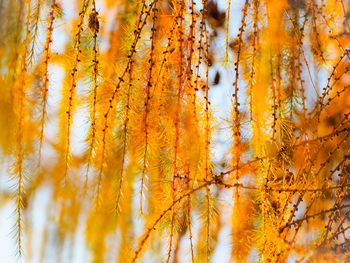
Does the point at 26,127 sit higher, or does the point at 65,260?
the point at 26,127

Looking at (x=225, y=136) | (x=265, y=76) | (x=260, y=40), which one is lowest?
(x=225, y=136)

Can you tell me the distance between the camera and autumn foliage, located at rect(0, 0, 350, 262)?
79 cm

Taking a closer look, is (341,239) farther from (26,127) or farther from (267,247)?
(26,127)

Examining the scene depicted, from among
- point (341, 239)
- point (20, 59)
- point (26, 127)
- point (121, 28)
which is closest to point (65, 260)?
point (26, 127)

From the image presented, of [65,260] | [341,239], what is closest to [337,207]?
[341,239]

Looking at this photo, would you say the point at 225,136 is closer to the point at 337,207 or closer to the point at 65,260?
the point at 337,207

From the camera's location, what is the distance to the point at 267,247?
840 millimetres

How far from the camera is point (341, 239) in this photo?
922 mm

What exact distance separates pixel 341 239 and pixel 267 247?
221mm

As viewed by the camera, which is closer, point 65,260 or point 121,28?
point 65,260

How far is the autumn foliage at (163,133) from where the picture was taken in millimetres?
792

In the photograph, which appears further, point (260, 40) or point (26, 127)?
point (260, 40)

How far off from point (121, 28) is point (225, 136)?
14.6 inches

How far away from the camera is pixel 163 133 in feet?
2.76
